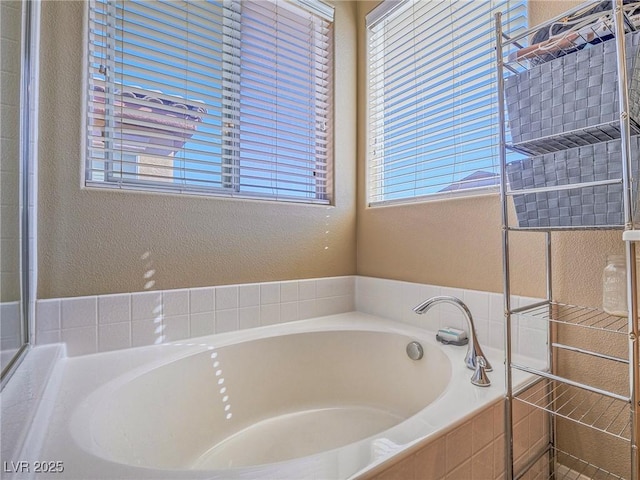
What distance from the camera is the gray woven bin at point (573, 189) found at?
760 millimetres

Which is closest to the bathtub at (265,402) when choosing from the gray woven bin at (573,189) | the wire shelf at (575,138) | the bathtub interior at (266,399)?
the bathtub interior at (266,399)

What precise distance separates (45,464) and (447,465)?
0.85 meters

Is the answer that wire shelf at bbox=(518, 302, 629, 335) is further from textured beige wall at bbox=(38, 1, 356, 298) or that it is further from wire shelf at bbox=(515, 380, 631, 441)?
textured beige wall at bbox=(38, 1, 356, 298)

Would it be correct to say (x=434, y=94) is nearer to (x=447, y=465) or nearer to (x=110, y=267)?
(x=447, y=465)

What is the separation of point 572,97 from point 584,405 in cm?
100

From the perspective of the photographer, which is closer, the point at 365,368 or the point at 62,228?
the point at 62,228

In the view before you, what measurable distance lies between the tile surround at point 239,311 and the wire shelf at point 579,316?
Answer: 5 cm

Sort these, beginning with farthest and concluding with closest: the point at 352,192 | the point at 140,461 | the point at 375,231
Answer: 1. the point at 352,192
2. the point at 375,231
3. the point at 140,461

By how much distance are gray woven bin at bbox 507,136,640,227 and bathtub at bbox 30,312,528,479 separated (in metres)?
0.55

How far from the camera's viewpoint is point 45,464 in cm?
58

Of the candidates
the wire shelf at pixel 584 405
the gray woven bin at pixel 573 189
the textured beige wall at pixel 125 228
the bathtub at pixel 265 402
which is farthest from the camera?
the textured beige wall at pixel 125 228

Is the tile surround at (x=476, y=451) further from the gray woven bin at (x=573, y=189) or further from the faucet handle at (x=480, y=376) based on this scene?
the gray woven bin at (x=573, y=189)

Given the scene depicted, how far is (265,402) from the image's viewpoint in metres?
1.41

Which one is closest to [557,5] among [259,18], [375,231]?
[375,231]
